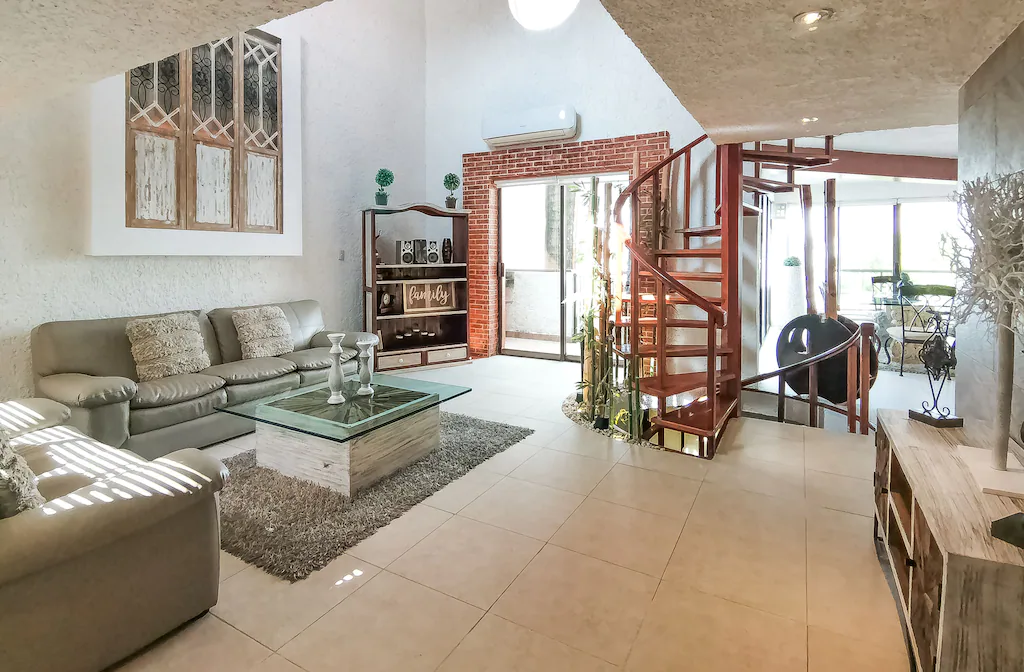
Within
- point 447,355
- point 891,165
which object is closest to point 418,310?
point 447,355

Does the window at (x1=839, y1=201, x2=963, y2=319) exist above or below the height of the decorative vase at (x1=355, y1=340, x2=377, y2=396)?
above

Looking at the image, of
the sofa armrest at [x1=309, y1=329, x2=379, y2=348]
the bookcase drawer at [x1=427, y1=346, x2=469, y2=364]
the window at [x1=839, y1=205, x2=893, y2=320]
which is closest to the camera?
the sofa armrest at [x1=309, y1=329, x2=379, y2=348]

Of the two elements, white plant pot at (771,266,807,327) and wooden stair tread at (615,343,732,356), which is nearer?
wooden stair tread at (615,343,732,356)

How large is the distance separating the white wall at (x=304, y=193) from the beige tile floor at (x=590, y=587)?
2.70m

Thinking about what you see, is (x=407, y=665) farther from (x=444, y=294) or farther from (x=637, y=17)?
(x=444, y=294)

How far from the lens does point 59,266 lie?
3.70m

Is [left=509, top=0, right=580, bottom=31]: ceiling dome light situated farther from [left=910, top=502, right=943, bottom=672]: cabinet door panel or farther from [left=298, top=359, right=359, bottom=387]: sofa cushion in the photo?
[left=910, top=502, right=943, bottom=672]: cabinet door panel

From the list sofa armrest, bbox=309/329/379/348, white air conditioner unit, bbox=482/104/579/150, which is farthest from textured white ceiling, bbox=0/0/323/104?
white air conditioner unit, bbox=482/104/579/150

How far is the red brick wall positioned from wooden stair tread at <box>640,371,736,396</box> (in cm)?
309

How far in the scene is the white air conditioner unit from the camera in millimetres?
6195

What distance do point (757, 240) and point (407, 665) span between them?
5339mm

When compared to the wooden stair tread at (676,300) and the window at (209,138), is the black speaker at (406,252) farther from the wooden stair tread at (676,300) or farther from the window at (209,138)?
the wooden stair tread at (676,300)

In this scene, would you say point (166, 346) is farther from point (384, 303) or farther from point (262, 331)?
point (384, 303)

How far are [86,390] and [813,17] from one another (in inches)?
155
